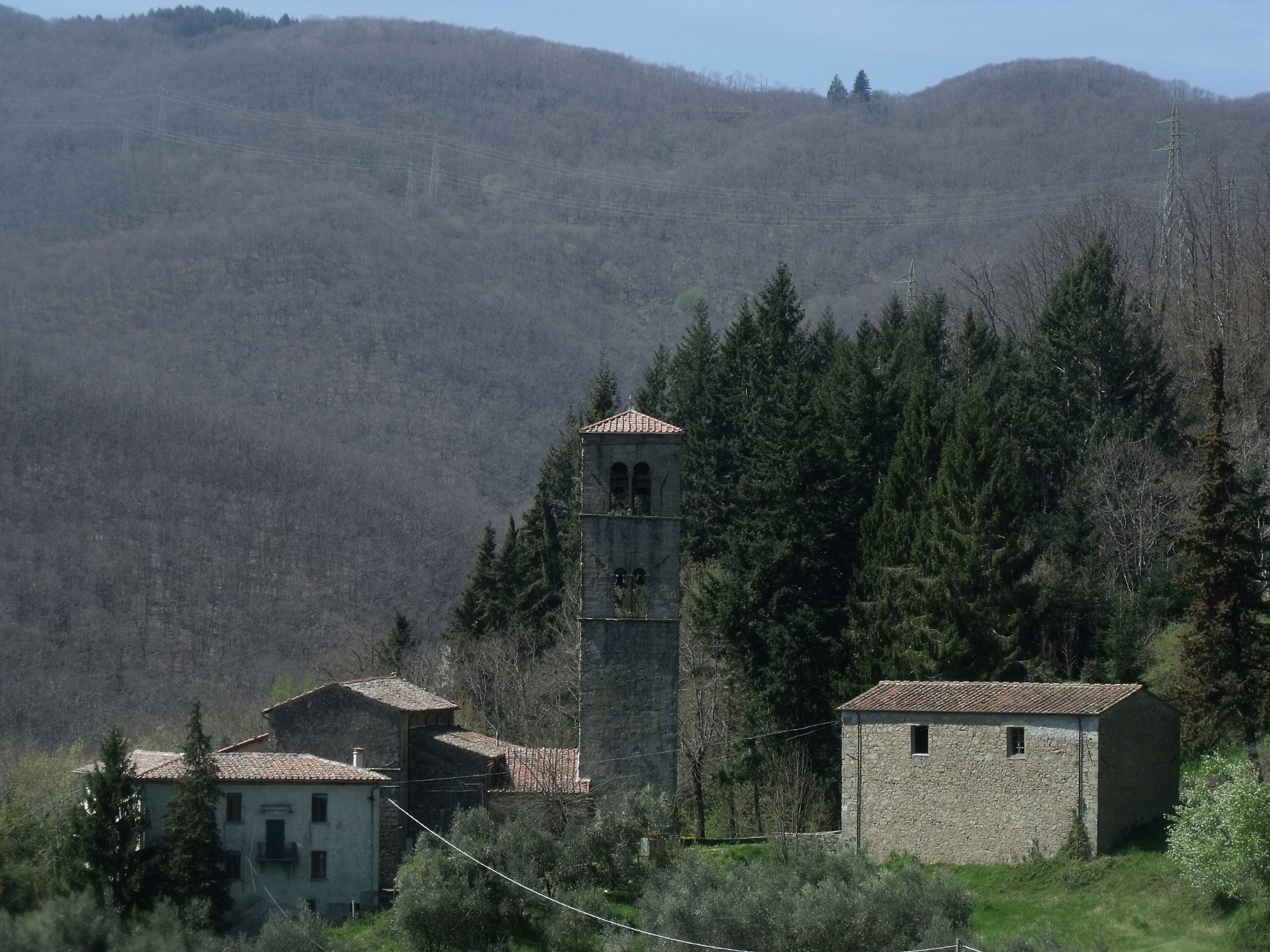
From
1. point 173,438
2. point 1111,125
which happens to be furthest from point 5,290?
point 1111,125

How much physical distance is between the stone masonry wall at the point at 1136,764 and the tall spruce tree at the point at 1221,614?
0.75 meters

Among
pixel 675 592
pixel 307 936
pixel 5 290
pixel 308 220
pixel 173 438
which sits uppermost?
pixel 308 220

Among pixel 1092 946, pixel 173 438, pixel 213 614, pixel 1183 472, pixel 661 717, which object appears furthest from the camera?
pixel 173 438

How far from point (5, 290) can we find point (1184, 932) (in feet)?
414

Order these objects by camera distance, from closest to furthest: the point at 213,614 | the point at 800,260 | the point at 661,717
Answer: the point at 661,717 → the point at 213,614 → the point at 800,260

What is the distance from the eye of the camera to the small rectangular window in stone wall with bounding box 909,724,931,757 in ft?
127

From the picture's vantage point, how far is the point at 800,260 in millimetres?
165250

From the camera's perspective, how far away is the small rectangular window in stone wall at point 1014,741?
124ft

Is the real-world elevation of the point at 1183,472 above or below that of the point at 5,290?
below

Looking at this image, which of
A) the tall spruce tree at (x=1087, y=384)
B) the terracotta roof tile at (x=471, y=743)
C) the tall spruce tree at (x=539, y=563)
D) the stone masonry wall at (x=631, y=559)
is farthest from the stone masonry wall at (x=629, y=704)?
the tall spruce tree at (x=1087, y=384)

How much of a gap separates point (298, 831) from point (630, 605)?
331 inches

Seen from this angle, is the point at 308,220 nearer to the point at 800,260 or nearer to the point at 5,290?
the point at 5,290

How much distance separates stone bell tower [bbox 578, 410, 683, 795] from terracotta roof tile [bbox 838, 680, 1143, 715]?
15.3ft

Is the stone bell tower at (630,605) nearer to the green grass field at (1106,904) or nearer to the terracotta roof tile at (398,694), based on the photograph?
the terracotta roof tile at (398,694)
